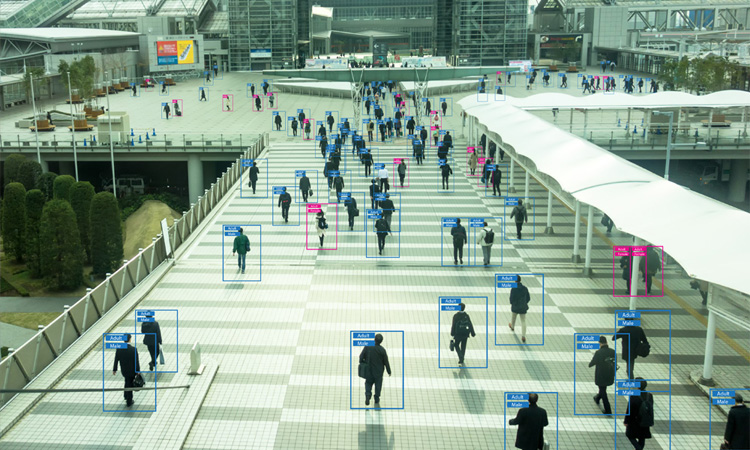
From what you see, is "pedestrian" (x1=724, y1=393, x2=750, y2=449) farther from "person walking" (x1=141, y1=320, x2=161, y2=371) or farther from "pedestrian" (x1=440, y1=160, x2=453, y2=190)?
"pedestrian" (x1=440, y1=160, x2=453, y2=190)

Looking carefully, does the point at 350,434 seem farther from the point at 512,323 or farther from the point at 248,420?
the point at 512,323

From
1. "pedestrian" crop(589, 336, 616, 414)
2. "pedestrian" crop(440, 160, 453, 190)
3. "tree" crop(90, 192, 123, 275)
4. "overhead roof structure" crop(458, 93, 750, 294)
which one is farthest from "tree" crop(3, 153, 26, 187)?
"pedestrian" crop(589, 336, 616, 414)

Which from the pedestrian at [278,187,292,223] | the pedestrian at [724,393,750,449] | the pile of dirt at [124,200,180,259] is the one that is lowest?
the pile of dirt at [124,200,180,259]

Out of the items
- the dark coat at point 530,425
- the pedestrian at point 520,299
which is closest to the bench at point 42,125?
the pedestrian at point 520,299

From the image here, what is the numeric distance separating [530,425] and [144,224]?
29196 mm

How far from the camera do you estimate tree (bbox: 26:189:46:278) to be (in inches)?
1182

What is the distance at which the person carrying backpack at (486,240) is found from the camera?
19.9 metres

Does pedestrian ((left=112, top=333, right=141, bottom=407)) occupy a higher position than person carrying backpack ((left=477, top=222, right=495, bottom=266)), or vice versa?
Result: person carrying backpack ((left=477, top=222, right=495, bottom=266))

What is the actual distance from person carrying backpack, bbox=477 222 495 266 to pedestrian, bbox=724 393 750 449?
10.1m

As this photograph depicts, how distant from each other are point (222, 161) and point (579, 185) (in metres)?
28.9

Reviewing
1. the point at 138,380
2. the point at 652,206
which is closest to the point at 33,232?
the point at 138,380

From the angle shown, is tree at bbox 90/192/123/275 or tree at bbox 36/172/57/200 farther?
tree at bbox 36/172/57/200

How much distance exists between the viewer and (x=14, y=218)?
1244 inches

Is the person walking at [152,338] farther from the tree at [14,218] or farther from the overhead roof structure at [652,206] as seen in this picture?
the tree at [14,218]
